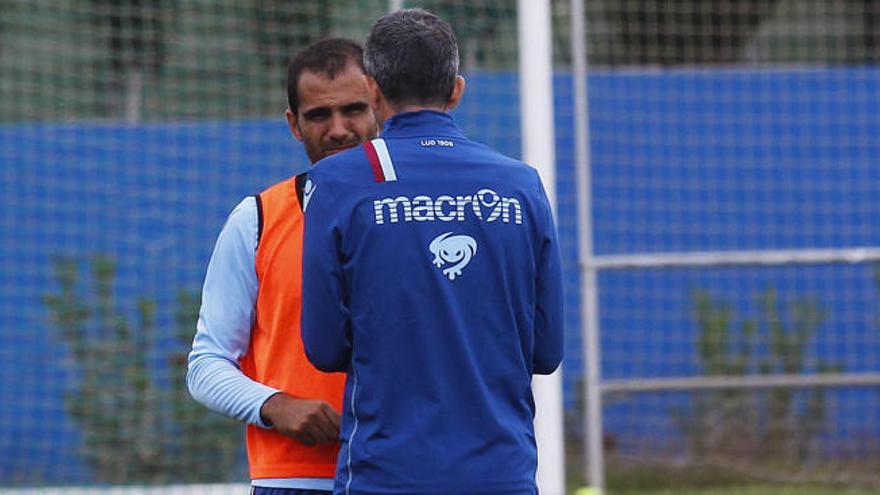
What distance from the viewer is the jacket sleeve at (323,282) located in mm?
2604

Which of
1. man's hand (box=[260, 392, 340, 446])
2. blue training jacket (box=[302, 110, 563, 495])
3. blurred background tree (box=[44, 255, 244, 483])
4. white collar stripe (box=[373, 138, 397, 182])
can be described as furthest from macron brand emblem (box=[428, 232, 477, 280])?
blurred background tree (box=[44, 255, 244, 483])

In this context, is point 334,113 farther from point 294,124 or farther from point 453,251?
point 453,251

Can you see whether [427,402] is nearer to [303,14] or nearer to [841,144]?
[303,14]

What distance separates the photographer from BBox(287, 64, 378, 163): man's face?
3.29m

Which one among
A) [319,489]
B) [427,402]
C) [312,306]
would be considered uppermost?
[312,306]

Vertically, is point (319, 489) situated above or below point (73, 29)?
below

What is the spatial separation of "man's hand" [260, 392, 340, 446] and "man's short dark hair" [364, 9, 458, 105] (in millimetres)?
604

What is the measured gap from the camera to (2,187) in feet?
27.8

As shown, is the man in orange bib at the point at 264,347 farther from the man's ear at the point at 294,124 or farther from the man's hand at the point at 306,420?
the man's ear at the point at 294,124

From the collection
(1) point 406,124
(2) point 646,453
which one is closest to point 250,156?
(2) point 646,453

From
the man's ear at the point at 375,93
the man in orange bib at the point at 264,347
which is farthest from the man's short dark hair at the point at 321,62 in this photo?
the man's ear at the point at 375,93

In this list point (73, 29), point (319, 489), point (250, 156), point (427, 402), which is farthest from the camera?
point (250, 156)

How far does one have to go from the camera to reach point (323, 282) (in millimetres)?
2602

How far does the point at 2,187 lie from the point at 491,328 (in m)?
6.37
